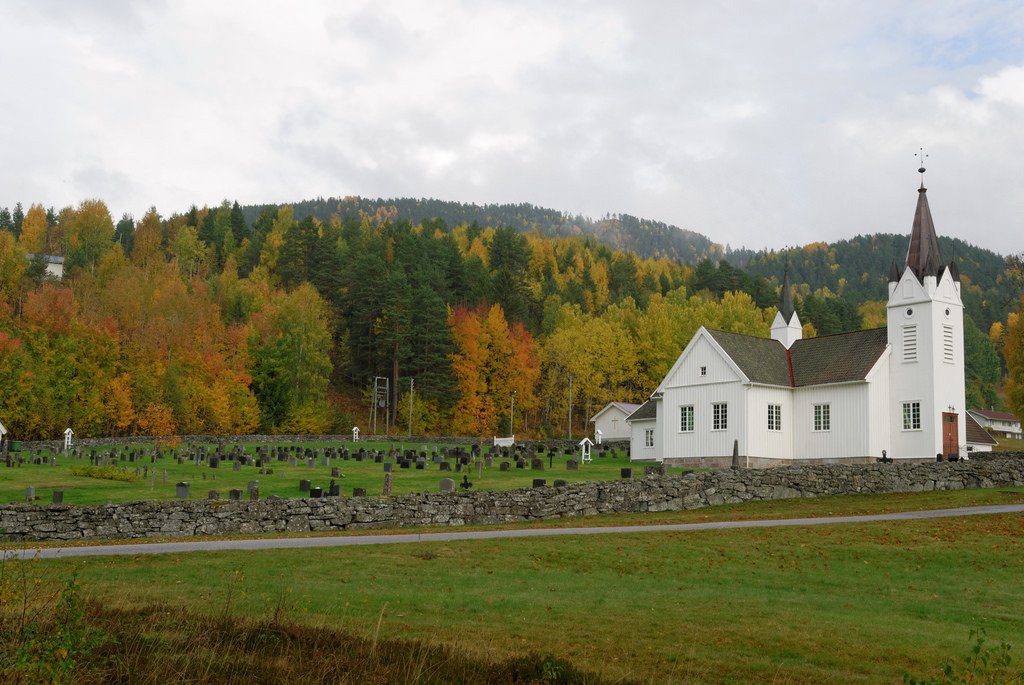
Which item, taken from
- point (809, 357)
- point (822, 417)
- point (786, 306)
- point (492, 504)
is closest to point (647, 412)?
point (809, 357)

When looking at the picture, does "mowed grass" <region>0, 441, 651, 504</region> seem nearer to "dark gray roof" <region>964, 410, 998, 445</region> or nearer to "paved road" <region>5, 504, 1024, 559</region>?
"paved road" <region>5, 504, 1024, 559</region>

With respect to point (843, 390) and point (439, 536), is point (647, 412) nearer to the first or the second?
point (843, 390)

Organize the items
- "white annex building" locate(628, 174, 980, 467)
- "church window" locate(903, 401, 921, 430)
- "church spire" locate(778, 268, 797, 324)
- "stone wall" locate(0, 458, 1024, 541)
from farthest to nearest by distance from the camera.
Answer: "church spire" locate(778, 268, 797, 324), "white annex building" locate(628, 174, 980, 467), "church window" locate(903, 401, 921, 430), "stone wall" locate(0, 458, 1024, 541)

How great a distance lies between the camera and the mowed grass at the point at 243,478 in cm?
3047

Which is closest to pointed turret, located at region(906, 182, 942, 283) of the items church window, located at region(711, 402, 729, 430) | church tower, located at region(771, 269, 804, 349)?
church tower, located at region(771, 269, 804, 349)

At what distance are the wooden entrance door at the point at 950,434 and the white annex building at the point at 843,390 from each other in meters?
0.05

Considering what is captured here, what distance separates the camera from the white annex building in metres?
42.0

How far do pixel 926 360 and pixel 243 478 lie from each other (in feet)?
98.0

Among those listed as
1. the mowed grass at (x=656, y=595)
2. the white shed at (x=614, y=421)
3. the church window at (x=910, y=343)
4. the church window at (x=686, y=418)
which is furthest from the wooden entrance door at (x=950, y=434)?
the white shed at (x=614, y=421)

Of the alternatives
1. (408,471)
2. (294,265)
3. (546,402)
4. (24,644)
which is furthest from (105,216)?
(24,644)

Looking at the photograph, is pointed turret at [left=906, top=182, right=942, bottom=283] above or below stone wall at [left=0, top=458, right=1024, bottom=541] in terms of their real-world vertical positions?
above

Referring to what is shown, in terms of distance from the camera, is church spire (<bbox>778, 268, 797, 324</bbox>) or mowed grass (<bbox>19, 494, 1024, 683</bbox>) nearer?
mowed grass (<bbox>19, 494, 1024, 683</bbox>)

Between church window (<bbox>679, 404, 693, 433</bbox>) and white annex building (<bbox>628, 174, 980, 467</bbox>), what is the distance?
0.06 metres

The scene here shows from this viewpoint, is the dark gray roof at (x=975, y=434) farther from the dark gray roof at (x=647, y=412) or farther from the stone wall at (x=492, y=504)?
the stone wall at (x=492, y=504)
